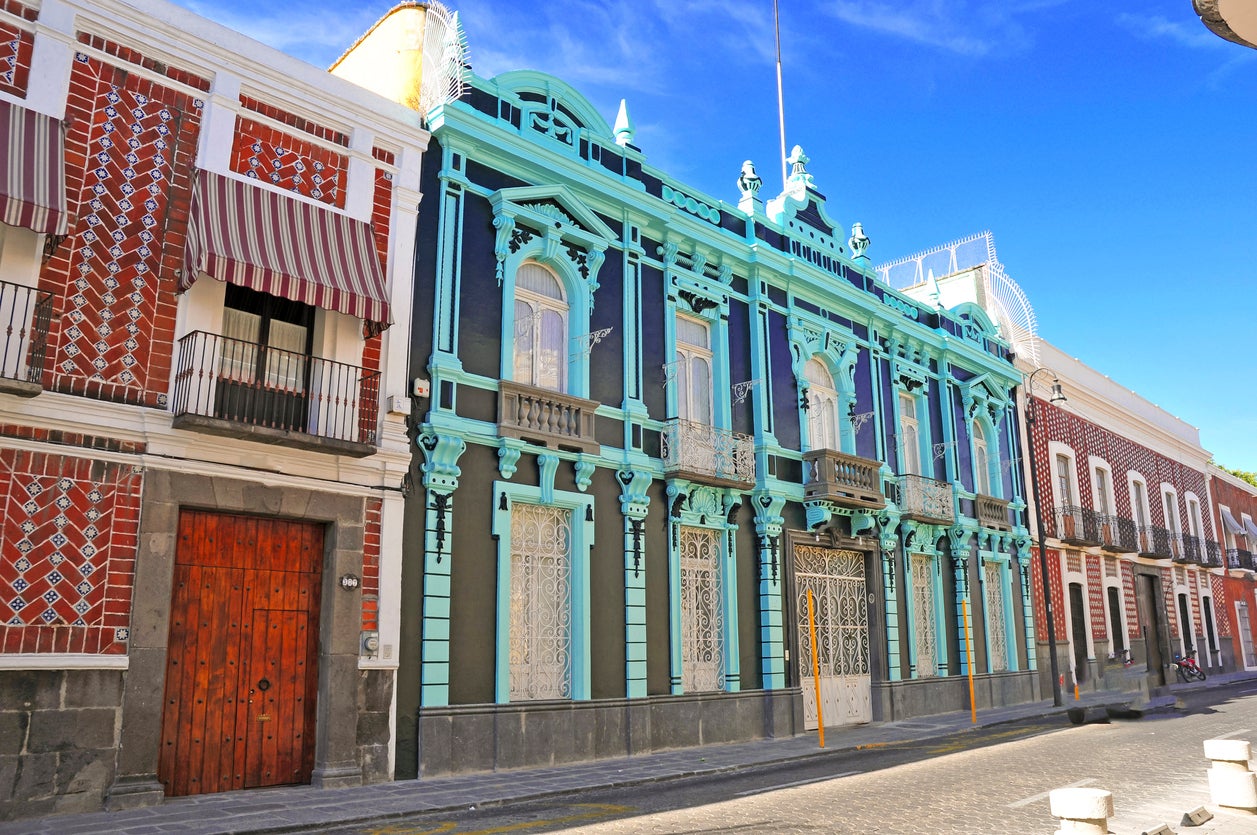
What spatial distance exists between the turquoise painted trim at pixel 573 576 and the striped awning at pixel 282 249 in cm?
301

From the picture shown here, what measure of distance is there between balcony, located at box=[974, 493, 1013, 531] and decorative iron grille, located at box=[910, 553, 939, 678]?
8.92 feet

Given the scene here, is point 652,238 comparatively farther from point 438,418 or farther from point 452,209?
point 438,418

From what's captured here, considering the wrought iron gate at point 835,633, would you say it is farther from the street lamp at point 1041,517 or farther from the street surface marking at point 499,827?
the street surface marking at point 499,827

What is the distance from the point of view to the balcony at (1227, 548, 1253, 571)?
3938 cm

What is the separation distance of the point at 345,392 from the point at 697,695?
7.41 metres

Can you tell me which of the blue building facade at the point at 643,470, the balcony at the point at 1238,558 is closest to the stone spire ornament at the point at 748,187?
the blue building facade at the point at 643,470

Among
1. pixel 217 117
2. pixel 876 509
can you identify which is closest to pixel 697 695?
pixel 876 509

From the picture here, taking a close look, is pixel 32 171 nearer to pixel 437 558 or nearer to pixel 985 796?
pixel 437 558

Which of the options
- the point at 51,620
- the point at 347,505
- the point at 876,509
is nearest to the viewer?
the point at 51,620

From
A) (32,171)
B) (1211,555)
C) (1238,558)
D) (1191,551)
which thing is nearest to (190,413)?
(32,171)

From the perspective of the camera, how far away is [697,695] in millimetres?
15625

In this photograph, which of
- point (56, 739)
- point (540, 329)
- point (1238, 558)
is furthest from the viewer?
point (1238, 558)

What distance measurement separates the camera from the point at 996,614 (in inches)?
952

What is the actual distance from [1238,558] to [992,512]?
2199 centimetres
